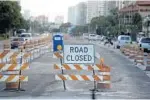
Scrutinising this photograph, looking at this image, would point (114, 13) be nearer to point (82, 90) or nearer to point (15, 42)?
point (15, 42)

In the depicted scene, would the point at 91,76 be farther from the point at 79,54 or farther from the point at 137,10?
the point at 137,10

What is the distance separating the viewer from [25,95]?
537 inches

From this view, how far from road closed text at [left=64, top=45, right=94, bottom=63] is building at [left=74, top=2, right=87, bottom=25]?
15321 cm

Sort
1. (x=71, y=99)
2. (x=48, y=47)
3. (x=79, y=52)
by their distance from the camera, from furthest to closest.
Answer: (x=48, y=47) < (x=79, y=52) < (x=71, y=99)

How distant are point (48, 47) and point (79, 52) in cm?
3096

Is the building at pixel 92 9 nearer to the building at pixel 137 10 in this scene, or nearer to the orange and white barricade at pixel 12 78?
the building at pixel 137 10

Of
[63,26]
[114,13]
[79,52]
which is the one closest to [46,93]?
[79,52]

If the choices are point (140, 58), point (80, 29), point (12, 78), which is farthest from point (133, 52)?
point (80, 29)

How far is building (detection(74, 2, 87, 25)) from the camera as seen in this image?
168 metres

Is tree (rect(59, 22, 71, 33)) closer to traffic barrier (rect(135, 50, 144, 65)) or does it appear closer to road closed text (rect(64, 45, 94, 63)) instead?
traffic barrier (rect(135, 50, 144, 65))

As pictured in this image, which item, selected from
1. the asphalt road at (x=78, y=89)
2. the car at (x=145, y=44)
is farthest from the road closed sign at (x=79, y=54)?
the car at (x=145, y=44)

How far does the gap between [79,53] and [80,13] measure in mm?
156141

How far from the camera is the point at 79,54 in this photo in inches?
584

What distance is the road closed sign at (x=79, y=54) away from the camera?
48.7ft
